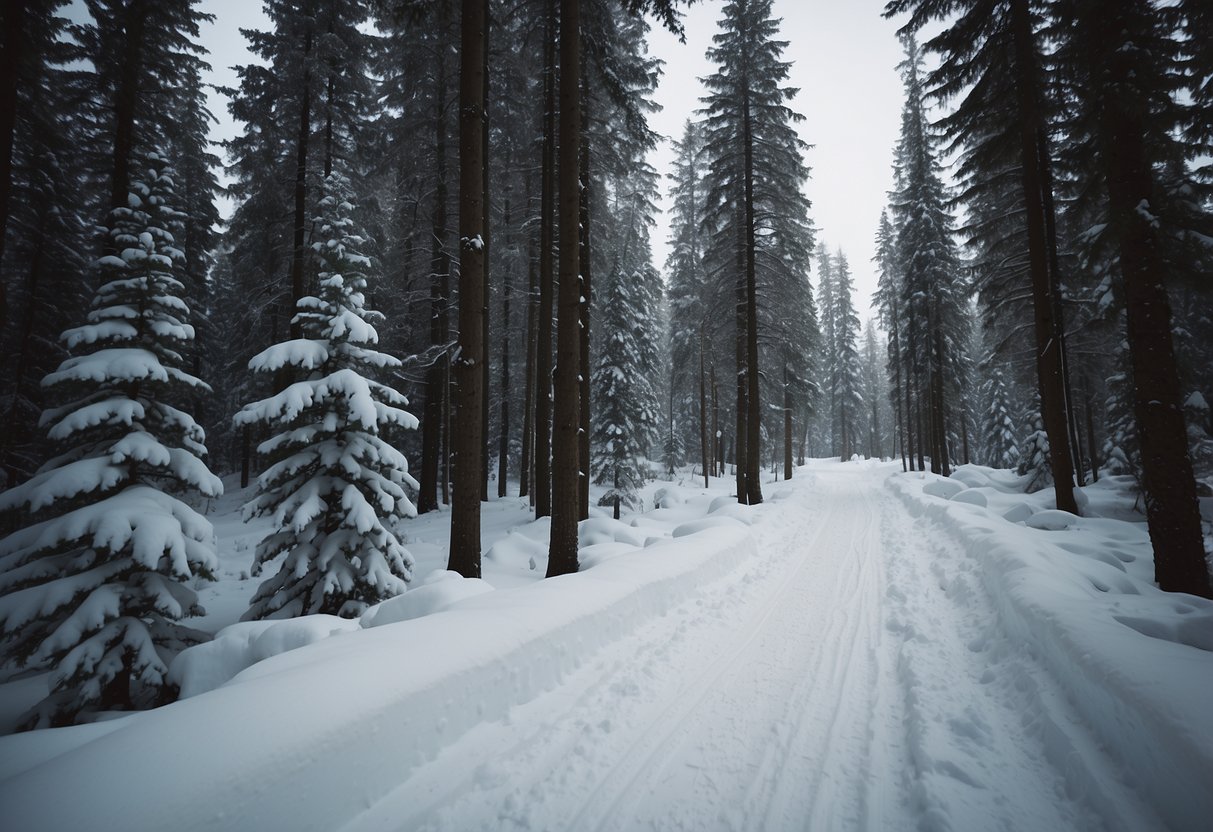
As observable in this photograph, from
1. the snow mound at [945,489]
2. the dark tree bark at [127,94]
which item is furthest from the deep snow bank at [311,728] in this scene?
the snow mound at [945,489]

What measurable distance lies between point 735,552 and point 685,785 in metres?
5.95

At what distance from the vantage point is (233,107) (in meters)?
13.8

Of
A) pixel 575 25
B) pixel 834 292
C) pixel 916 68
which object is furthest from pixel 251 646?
pixel 834 292

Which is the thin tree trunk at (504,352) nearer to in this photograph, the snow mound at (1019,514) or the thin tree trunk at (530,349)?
the thin tree trunk at (530,349)

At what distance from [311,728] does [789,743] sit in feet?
10.7

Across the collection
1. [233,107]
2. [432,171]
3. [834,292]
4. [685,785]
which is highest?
[834,292]

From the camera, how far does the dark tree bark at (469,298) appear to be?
693 centimetres

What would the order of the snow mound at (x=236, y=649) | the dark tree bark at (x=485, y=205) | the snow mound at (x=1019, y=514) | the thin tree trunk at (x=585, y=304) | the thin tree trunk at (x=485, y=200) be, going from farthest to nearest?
the thin tree trunk at (x=585, y=304)
the snow mound at (x=1019, y=514)
the dark tree bark at (x=485, y=205)
the thin tree trunk at (x=485, y=200)
the snow mound at (x=236, y=649)

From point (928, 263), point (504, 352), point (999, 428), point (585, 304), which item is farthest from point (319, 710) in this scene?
point (999, 428)

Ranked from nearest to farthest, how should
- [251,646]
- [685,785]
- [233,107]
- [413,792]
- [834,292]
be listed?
[413,792] → [685,785] → [251,646] → [233,107] → [834,292]

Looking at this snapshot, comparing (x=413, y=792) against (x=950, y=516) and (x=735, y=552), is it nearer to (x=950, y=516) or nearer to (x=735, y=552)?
(x=735, y=552)

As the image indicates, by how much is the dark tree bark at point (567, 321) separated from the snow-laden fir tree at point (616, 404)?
9.41 metres

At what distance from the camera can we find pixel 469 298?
709 centimetres

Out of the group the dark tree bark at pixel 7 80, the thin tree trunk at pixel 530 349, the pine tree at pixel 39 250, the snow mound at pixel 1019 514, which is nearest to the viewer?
the dark tree bark at pixel 7 80
